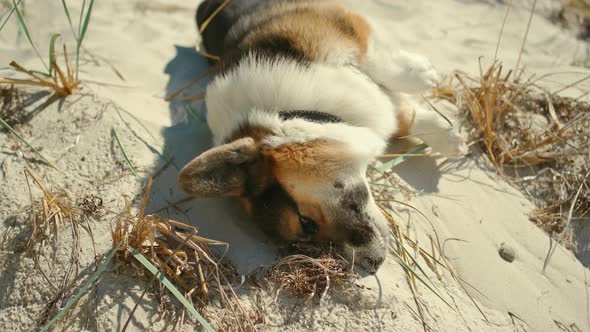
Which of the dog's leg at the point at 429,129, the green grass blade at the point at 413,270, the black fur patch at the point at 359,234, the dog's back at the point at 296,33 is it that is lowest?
the green grass blade at the point at 413,270

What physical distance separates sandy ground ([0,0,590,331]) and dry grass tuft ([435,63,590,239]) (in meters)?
0.15

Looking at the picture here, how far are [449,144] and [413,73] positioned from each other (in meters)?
0.52

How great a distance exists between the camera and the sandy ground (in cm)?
225

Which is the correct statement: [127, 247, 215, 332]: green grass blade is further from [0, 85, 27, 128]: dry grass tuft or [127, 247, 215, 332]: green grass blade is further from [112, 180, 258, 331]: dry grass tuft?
[0, 85, 27, 128]: dry grass tuft

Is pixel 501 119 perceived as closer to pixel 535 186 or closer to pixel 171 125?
pixel 535 186

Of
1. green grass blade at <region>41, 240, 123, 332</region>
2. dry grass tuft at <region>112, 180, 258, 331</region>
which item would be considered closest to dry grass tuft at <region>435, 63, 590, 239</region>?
dry grass tuft at <region>112, 180, 258, 331</region>

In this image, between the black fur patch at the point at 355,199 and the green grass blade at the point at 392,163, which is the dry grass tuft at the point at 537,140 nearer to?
the green grass blade at the point at 392,163

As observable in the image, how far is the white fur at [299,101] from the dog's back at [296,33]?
85 mm

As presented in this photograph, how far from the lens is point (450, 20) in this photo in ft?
15.4

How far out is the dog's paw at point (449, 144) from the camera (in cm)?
320

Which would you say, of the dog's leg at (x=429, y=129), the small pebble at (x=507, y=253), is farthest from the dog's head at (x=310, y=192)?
the dog's leg at (x=429, y=129)

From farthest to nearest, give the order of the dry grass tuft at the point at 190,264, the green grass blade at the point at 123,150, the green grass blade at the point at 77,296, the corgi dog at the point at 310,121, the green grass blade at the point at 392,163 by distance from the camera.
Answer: the green grass blade at the point at 392,163 → the green grass blade at the point at 123,150 → the corgi dog at the point at 310,121 → the dry grass tuft at the point at 190,264 → the green grass blade at the point at 77,296

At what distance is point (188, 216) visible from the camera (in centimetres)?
262

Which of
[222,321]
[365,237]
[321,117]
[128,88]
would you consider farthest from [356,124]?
[128,88]
